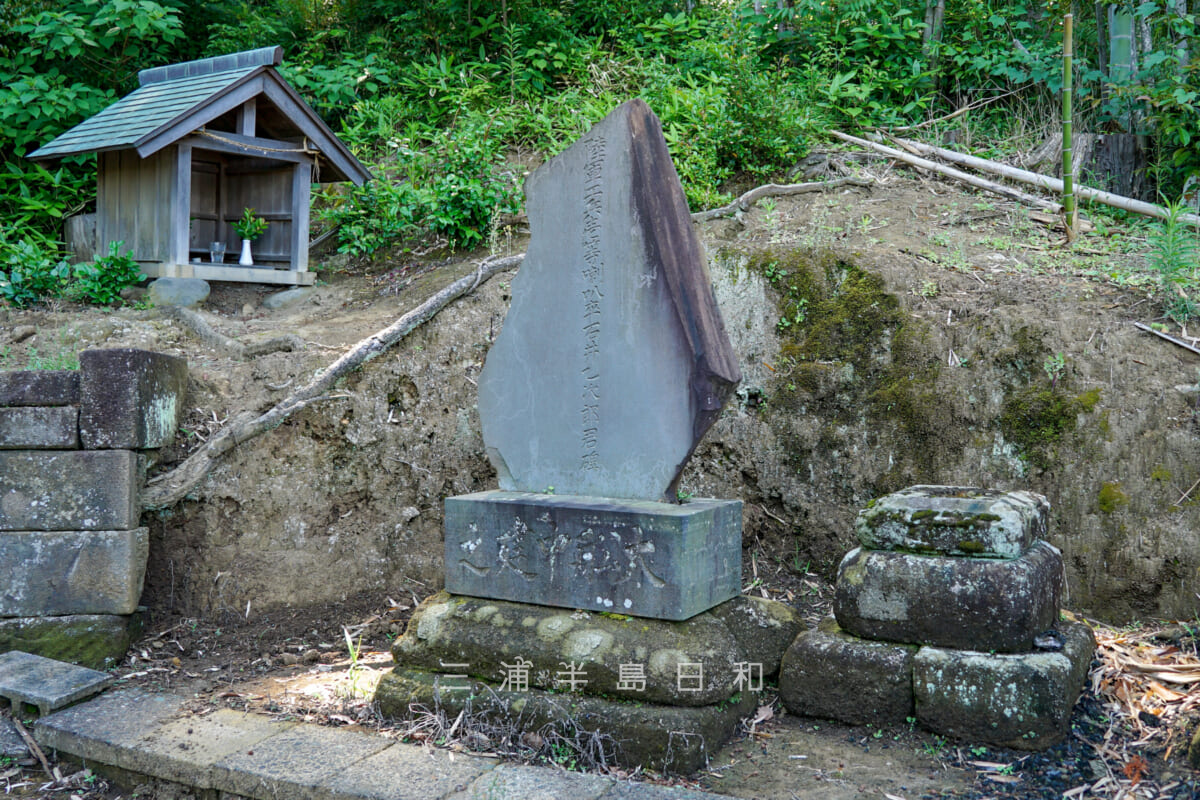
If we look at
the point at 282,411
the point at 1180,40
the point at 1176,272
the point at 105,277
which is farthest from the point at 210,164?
the point at 1180,40

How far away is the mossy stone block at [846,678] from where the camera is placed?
361 centimetres

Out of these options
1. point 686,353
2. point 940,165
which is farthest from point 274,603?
point 940,165

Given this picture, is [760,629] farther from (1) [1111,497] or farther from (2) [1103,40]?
(2) [1103,40]

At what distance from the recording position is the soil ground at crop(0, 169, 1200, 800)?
3.32m

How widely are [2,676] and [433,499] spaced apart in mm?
2313

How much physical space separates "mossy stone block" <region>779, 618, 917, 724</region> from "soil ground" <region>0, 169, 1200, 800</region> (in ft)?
0.24

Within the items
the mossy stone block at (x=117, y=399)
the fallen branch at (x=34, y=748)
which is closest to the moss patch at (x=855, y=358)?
the mossy stone block at (x=117, y=399)

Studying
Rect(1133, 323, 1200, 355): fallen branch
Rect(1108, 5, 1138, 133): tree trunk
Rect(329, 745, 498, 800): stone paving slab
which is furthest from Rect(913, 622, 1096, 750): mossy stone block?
Rect(1108, 5, 1138, 133): tree trunk

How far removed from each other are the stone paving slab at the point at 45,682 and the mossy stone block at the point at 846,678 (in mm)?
3144

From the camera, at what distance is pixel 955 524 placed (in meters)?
3.61

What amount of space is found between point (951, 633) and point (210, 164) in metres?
6.71

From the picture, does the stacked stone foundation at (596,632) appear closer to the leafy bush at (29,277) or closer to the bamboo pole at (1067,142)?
the bamboo pole at (1067,142)

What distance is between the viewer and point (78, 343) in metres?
5.94

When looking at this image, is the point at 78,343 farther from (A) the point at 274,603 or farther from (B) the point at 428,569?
(B) the point at 428,569
